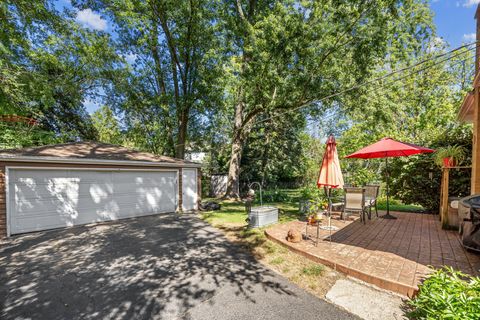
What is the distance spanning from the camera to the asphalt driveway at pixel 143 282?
10.0ft

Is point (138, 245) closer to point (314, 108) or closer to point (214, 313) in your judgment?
point (214, 313)

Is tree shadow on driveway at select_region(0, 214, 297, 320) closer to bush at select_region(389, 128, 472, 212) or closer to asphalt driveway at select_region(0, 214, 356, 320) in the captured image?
asphalt driveway at select_region(0, 214, 356, 320)

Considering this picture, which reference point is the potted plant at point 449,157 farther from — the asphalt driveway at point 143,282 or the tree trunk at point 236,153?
the tree trunk at point 236,153

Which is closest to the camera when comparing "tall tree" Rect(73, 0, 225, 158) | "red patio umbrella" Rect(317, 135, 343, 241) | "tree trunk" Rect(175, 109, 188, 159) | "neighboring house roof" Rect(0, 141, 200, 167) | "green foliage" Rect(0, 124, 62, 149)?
"red patio umbrella" Rect(317, 135, 343, 241)

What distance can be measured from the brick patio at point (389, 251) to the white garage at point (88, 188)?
5813 mm

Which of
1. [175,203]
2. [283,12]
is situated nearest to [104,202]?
[175,203]

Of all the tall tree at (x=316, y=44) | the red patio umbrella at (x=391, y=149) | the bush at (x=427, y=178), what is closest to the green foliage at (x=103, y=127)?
the tall tree at (x=316, y=44)

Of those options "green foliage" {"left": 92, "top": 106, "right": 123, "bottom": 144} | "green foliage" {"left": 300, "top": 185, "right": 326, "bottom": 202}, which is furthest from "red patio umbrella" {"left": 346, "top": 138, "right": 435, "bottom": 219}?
"green foliage" {"left": 92, "top": 106, "right": 123, "bottom": 144}

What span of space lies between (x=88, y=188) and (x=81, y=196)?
1.13 ft

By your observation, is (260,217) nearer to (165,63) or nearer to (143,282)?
(143,282)

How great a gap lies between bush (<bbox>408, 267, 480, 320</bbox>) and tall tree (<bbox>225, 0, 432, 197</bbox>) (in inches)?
380

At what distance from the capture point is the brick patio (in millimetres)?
3454

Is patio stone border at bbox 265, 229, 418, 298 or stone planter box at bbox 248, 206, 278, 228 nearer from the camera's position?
patio stone border at bbox 265, 229, 418, 298

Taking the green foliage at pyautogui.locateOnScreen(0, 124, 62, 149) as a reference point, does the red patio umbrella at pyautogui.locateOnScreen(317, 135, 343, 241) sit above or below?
below
